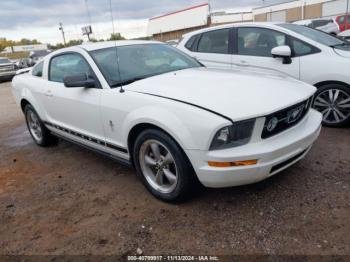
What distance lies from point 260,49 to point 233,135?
10.7ft

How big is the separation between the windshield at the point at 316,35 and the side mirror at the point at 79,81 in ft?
11.2

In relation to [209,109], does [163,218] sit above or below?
below

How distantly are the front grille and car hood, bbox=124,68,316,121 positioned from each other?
0.07 metres

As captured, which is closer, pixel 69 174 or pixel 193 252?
pixel 193 252

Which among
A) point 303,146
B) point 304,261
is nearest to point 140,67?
point 303,146

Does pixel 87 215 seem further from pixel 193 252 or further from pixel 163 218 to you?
pixel 193 252

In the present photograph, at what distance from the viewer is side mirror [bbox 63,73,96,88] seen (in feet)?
11.2

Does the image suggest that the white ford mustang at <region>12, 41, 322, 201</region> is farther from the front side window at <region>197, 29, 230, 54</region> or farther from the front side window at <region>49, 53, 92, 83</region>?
the front side window at <region>197, 29, 230, 54</region>

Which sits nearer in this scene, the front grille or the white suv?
the front grille

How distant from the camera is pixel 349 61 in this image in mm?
4445

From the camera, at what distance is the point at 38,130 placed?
524 centimetres

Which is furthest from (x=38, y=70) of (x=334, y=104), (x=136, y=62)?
(x=334, y=104)

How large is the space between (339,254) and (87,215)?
2168 mm

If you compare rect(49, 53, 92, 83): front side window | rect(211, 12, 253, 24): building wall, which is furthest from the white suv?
rect(211, 12, 253, 24): building wall
